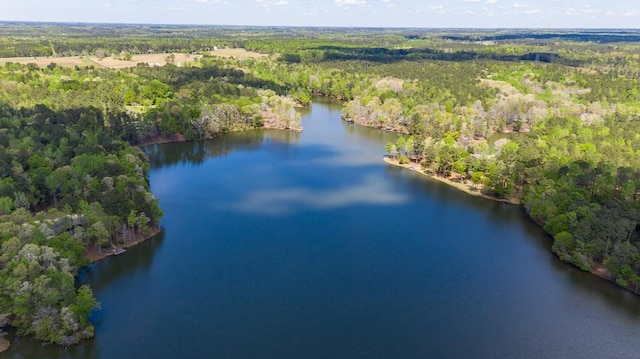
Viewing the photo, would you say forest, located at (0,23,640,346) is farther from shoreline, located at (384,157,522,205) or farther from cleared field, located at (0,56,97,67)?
cleared field, located at (0,56,97,67)

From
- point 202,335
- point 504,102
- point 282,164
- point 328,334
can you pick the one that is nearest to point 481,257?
point 328,334

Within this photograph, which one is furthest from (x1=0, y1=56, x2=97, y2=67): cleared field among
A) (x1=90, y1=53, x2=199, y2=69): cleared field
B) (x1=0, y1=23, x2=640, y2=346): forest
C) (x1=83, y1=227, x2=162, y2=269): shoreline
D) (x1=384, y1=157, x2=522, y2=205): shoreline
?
(x1=83, y1=227, x2=162, y2=269): shoreline

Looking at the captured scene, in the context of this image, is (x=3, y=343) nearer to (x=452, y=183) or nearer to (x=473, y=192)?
(x=473, y=192)

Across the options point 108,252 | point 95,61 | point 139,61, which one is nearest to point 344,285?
point 108,252

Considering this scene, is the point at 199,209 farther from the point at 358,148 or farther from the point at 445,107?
the point at 445,107

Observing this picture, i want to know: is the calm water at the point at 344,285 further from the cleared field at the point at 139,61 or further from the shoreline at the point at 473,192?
the cleared field at the point at 139,61

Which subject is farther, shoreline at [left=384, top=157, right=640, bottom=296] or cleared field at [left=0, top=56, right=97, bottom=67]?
cleared field at [left=0, top=56, right=97, bottom=67]
